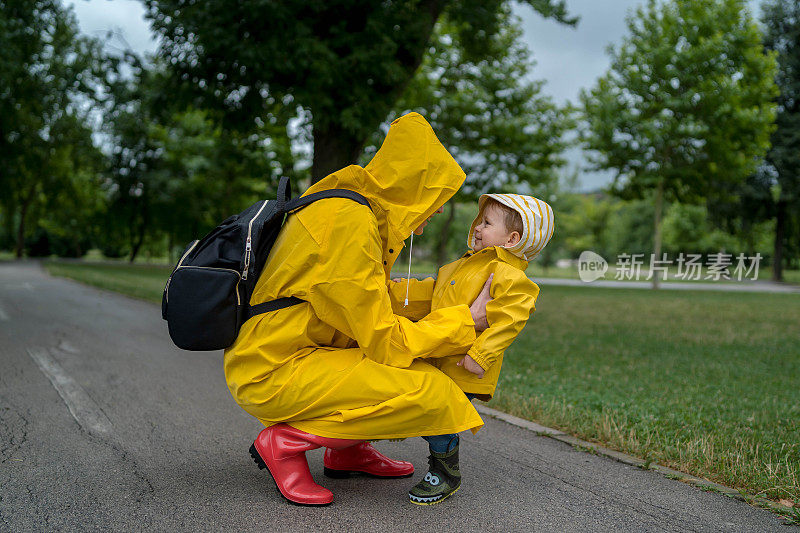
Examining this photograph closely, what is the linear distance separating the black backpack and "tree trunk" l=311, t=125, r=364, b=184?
24.1 feet

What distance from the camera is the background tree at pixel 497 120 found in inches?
954

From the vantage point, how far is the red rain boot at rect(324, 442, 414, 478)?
11.6ft

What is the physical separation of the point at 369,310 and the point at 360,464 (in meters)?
1.19

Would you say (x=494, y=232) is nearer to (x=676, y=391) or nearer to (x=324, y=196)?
(x=324, y=196)

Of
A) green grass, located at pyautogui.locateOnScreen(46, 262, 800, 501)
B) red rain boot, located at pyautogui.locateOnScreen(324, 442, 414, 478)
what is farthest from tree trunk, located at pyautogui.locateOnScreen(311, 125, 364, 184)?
red rain boot, located at pyautogui.locateOnScreen(324, 442, 414, 478)

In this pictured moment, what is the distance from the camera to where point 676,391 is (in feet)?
20.4

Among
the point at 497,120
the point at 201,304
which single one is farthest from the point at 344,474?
the point at 497,120

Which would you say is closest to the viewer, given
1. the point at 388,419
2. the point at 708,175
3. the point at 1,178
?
the point at 388,419

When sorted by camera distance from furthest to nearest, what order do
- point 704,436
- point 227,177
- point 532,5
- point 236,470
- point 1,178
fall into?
point 227,177
point 1,178
point 532,5
point 704,436
point 236,470

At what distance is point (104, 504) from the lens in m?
3.02

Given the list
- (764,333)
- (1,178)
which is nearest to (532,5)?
(764,333)

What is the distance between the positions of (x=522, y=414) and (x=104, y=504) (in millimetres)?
3212

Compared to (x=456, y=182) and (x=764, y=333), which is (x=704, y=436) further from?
(x=764, y=333)

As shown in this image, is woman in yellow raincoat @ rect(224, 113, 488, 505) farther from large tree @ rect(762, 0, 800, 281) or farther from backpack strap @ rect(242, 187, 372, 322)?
large tree @ rect(762, 0, 800, 281)
